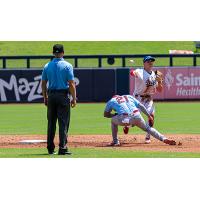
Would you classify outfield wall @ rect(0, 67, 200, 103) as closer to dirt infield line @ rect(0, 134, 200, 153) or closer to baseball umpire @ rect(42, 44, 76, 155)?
dirt infield line @ rect(0, 134, 200, 153)

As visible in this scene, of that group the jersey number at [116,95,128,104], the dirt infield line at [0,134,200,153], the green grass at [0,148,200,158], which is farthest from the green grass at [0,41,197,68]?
the green grass at [0,148,200,158]

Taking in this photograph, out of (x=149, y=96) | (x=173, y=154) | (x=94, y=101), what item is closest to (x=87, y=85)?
(x=94, y=101)

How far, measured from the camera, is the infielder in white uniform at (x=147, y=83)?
14828mm

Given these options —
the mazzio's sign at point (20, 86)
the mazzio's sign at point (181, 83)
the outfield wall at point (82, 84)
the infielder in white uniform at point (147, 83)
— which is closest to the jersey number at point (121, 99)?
the infielder in white uniform at point (147, 83)

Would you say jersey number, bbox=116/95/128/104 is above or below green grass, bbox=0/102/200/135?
above

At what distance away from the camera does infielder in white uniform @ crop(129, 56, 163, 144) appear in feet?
48.6

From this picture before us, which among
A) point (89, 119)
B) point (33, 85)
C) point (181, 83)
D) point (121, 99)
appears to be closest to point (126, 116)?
point (121, 99)

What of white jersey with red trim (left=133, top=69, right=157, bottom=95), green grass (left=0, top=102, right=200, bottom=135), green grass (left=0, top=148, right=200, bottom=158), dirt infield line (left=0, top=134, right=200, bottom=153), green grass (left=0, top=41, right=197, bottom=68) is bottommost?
green grass (left=0, top=102, right=200, bottom=135)

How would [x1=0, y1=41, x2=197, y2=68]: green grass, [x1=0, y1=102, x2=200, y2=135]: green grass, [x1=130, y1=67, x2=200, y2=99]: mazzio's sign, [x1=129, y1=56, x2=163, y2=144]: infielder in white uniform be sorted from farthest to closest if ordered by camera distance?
[x1=0, y1=41, x2=197, y2=68]: green grass → [x1=130, y1=67, x2=200, y2=99]: mazzio's sign → [x1=0, y1=102, x2=200, y2=135]: green grass → [x1=129, y1=56, x2=163, y2=144]: infielder in white uniform

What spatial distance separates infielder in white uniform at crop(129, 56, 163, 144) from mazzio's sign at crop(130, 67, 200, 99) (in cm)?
1609

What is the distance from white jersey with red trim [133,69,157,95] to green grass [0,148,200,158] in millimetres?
1950

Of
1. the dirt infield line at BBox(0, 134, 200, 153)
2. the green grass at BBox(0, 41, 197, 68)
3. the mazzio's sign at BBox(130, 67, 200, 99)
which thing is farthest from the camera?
the green grass at BBox(0, 41, 197, 68)

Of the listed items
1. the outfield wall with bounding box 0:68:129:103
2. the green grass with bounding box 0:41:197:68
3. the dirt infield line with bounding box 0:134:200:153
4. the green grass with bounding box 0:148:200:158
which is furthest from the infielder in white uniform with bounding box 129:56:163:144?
the green grass with bounding box 0:41:197:68

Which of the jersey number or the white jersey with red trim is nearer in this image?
the jersey number
